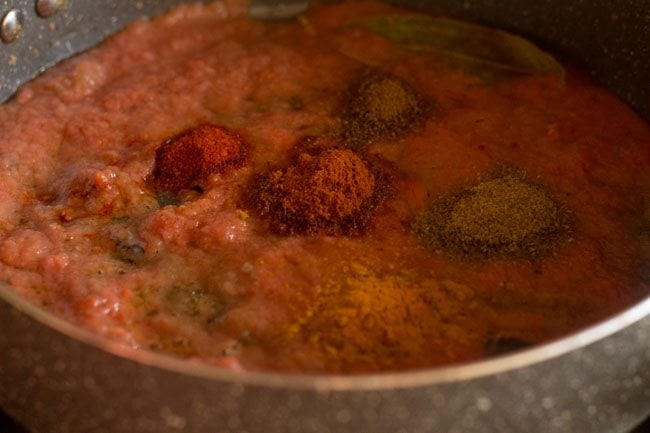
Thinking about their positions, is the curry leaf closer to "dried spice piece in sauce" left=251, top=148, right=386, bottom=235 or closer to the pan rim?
"dried spice piece in sauce" left=251, top=148, right=386, bottom=235

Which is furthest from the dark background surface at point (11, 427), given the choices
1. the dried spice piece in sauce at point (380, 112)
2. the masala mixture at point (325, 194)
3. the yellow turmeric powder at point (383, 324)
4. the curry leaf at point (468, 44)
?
the curry leaf at point (468, 44)

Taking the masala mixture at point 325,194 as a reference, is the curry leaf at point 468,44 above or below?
above

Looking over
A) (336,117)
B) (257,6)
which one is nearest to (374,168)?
(336,117)

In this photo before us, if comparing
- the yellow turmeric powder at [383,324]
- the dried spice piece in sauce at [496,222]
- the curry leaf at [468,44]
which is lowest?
the yellow turmeric powder at [383,324]

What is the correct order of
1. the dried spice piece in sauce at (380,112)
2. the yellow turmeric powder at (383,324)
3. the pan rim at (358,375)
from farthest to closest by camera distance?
the dried spice piece in sauce at (380,112) < the yellow turmeric powder at (383,324) < the pan rim at (358,375)

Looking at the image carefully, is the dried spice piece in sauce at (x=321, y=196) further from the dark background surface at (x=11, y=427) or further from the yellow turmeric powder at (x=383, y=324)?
the dark background surface at (x=11, y=427)

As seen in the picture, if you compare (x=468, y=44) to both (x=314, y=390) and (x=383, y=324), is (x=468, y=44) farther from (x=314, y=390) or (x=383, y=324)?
(x=314, y=390)

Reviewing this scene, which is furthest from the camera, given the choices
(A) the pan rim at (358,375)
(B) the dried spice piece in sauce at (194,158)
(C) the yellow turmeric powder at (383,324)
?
(B) the dried spice piece in sauce at (194,158)

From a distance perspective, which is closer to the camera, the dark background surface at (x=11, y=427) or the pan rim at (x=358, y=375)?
the pan rim at (x=358, y=375)
